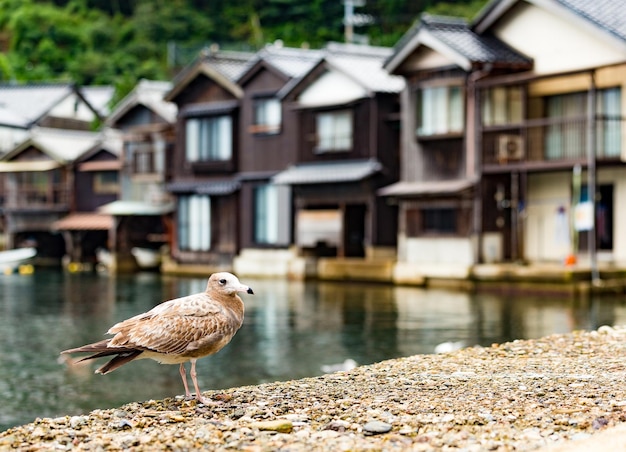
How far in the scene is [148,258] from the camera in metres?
43.8

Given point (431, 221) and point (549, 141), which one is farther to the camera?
point (431, 221)

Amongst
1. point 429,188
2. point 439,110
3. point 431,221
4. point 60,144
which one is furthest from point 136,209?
point 439,110

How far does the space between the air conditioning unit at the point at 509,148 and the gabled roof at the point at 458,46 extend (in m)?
2.10

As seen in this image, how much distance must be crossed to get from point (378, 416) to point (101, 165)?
4250 cm

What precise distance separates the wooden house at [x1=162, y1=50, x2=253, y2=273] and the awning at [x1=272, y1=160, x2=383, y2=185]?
3177 mm

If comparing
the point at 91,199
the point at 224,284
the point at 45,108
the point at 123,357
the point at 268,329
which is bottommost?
A: the point at 268,329

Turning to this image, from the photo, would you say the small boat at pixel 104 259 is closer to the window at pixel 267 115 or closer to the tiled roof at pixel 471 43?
the window at pixel 267 115

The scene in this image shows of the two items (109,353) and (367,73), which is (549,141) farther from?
(109,353)

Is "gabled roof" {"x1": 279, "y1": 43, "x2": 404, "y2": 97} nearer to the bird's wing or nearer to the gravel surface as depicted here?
the gravel surface

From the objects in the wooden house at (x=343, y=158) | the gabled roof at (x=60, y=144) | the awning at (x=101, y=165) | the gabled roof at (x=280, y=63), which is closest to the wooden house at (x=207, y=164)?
the gabled roof at (x=280, y=63)

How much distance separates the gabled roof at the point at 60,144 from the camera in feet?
162

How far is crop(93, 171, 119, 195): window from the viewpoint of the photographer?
161ft

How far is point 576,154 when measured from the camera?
28.0 metres

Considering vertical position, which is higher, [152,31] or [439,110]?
[152,31]
